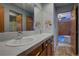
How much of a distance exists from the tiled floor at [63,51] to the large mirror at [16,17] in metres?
0.50

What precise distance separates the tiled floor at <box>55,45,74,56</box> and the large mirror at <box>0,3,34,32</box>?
0.50 meters

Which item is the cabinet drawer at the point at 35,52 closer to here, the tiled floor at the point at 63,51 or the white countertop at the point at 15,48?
the white countertop at the point at 15,48

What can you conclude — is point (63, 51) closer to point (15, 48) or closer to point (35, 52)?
point (35, 52)

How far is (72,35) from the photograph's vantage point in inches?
67.5

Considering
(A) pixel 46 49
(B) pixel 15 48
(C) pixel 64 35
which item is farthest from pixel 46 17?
(B) pixel 15 48

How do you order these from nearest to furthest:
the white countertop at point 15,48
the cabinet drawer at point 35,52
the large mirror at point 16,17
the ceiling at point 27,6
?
the white countertop at point 15,48, the cabinet drawer at point 35,52, the large mirror at point 16,17, the ceiling at point 27,6

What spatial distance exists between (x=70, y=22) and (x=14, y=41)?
0.83m

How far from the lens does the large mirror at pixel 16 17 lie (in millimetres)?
1463

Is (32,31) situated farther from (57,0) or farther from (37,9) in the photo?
(57,0)

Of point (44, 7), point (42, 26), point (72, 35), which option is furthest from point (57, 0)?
point (72, 35)

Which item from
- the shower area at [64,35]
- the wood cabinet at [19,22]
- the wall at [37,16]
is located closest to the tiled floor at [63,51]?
the shower area at [64,35]

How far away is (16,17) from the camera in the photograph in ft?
5.15

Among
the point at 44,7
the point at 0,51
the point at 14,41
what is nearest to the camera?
the point at 0,51

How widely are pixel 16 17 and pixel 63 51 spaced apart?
0.85m
